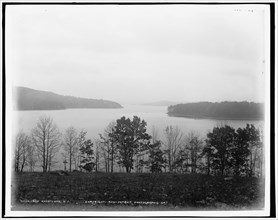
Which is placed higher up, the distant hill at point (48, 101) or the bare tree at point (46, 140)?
the distant hill at point (48, 101)

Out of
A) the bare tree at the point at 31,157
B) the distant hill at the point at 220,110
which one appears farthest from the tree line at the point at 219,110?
the bare tree at the point at 31,157

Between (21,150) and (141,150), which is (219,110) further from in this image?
(21,150)

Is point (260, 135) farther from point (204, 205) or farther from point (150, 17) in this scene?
point (150, 17)

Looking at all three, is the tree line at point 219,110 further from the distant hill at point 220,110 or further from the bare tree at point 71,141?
the bare tree at point 71,141

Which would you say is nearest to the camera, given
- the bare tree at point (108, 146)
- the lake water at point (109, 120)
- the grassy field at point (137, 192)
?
the grassy field at point (137, 192)

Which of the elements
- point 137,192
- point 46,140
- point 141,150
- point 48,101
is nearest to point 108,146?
point 141,150

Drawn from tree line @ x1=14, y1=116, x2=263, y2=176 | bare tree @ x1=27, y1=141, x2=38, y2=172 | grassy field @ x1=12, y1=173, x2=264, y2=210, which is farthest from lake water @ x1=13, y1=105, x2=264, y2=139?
grassy field @ x1=12, y1=173, x2=264, y2=210

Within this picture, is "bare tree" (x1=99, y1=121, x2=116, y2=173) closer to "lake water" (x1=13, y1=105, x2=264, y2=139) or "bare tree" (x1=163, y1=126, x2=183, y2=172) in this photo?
"lake water" (x1=13, y1=105, x2=264, y2=139)
